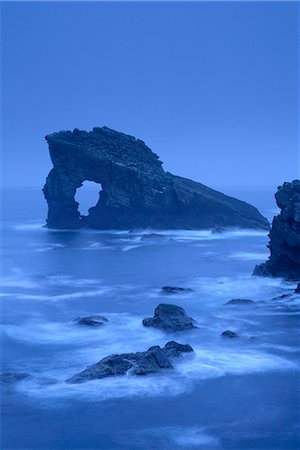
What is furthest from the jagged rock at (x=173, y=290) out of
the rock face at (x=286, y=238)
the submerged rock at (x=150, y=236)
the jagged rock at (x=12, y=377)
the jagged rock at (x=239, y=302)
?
the submerged rock at (x=150, y=236)

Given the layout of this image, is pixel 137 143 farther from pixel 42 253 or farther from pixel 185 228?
pixel 42 253

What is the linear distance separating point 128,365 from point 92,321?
933 centimetres

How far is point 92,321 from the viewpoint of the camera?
126 ft

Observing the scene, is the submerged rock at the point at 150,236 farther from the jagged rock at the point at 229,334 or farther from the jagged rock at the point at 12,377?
the jagged rock at the point at 12,377

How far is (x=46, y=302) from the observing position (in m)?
45.5

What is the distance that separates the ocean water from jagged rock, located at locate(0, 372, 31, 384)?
371 mm

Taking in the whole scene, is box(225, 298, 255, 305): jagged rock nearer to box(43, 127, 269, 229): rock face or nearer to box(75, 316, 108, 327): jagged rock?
box(75, 316, 108, 327): jagged rock

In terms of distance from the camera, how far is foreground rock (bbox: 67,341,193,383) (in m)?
28.6

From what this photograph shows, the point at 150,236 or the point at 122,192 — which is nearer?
the point at 150,236

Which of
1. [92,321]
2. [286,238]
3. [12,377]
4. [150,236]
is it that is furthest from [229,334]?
[150,236]

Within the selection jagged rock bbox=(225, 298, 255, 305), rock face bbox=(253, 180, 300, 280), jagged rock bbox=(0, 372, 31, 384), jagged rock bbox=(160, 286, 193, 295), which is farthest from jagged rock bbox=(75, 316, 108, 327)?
rock face bbox=(253, 180, 300, 280)

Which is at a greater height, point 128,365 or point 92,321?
point 92,321

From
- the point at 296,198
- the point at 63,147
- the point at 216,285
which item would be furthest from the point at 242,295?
the point at 63,147

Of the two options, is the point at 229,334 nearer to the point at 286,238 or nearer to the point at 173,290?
the point at 173,290
